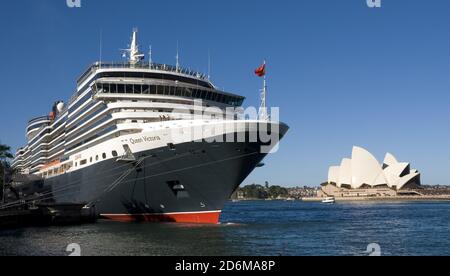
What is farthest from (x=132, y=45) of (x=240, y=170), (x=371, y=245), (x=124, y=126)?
(x=371, y=245)

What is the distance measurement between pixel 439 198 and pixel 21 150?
452ft

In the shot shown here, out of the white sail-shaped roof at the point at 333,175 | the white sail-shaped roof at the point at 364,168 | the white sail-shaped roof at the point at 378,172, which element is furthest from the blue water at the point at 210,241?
the white sail-shaped roof at the point at 333,175

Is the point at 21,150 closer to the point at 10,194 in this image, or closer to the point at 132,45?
the point at 10,194

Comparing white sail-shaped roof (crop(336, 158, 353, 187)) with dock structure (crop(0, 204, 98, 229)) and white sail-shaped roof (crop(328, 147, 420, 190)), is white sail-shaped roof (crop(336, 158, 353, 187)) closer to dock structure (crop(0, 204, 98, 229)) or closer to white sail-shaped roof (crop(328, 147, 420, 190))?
white sail-shaped roof (crop(328, 147, 420, 190))

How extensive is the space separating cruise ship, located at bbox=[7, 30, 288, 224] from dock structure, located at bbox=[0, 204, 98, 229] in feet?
2.85

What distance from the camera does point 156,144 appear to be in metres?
31.9

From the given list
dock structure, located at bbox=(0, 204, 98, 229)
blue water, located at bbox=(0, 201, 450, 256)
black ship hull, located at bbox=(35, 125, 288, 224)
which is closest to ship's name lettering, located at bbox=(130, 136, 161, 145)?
black ship hull, located at bbox=(35, 125, 288, 224)

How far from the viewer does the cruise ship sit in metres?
31.0

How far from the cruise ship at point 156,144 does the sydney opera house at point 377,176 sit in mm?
114450

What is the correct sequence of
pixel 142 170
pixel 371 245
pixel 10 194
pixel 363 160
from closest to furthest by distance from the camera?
pixel 371 245
pixel 142 170
pixel 10 194
pixel 363 160

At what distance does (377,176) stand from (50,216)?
4988 inches

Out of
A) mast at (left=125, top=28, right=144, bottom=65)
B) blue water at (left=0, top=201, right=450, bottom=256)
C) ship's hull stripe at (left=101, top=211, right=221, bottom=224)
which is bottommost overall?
blue water at (left=0, top=201, right=450, bottom=256)

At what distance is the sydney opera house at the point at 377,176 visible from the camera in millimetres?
149125

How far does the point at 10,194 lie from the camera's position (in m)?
65.9
